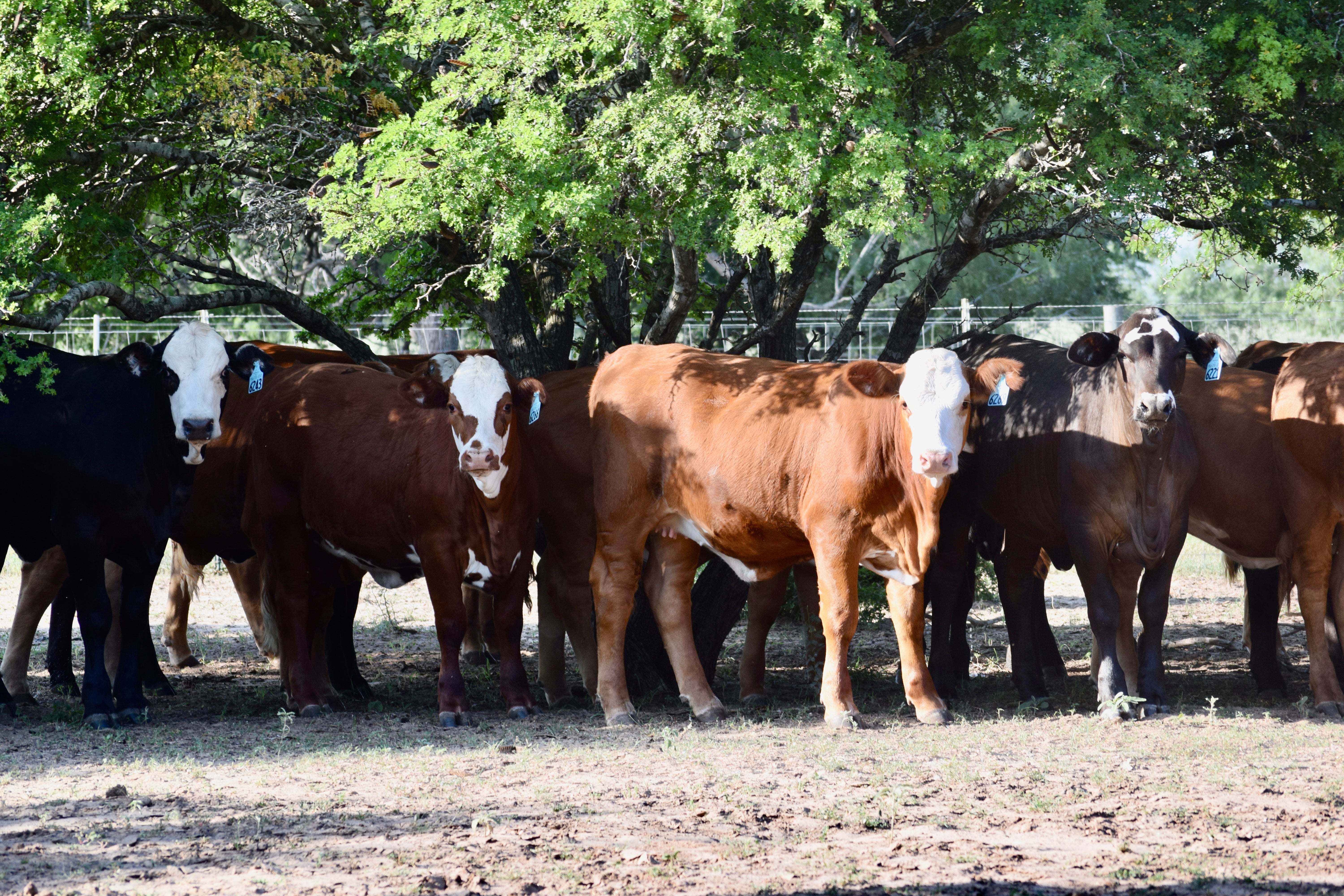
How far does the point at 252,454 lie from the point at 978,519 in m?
5.43

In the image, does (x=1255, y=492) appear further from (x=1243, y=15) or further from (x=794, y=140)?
(x=794, y=140)

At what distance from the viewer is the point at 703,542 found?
9633mm

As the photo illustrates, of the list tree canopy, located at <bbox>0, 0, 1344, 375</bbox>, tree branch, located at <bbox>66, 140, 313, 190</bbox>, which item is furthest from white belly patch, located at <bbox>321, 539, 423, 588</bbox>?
tree branch, located at <bbox>66, 140, 313, 190</bbox>

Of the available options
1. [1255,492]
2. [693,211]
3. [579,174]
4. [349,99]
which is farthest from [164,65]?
[1255,492]

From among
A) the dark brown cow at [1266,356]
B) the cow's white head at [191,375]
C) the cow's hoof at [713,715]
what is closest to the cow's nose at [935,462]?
the cow's hoof at [713,715]

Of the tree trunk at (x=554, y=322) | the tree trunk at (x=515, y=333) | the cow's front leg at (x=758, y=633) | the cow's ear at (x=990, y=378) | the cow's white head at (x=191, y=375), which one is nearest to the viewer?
the cow's ear at (x=990, y=378)

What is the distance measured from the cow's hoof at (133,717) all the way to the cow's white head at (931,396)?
5.06 m

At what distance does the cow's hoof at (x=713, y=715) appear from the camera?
931 cm

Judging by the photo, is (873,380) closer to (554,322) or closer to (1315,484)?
(1315,484)

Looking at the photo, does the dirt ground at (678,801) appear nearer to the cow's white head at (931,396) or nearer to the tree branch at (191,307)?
the cow's white head at (931,396)

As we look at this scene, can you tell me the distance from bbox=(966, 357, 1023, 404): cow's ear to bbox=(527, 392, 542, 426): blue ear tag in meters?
2.85

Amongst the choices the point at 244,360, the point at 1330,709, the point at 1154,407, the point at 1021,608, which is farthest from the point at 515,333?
the point at 1330,709

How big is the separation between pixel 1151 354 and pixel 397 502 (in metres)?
5.00

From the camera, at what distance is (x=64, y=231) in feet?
32.7
